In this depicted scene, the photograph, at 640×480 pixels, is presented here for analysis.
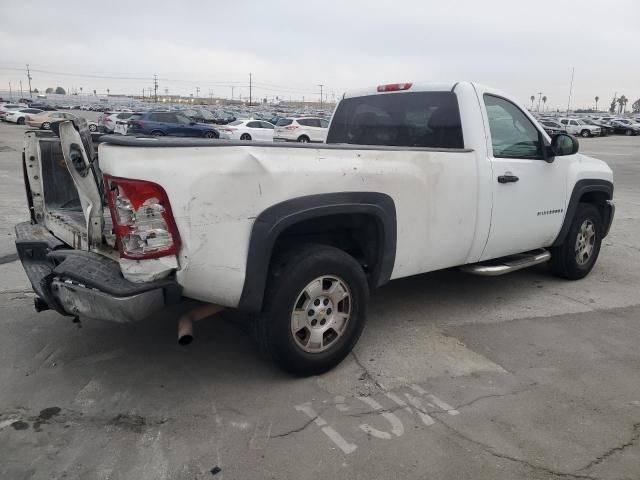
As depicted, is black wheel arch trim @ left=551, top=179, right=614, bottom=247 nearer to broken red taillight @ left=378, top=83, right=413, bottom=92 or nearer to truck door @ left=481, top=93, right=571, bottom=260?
truck door @ left=481, top=93, right=571, bottom=260

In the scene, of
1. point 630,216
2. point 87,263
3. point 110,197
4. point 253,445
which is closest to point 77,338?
point 87,263

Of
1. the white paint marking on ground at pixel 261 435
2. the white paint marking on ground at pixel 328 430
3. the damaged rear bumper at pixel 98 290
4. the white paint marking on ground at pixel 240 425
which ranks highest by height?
the damaged rear bumper at pixel 98 290

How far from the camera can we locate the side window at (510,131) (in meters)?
4.45

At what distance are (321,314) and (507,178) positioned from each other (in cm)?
200

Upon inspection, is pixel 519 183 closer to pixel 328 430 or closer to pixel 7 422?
pixel 328 430

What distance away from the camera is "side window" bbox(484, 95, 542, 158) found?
4.45 m

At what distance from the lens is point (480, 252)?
4.40 m

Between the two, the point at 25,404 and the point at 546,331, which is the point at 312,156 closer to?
the point at 25,404

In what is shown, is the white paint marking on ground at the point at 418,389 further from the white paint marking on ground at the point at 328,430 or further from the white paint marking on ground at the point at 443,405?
the white paint marking on ground at the point at 328,430

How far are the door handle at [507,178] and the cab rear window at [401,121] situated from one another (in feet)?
1.36

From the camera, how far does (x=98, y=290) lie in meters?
2.83

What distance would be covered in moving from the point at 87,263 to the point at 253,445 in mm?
1366

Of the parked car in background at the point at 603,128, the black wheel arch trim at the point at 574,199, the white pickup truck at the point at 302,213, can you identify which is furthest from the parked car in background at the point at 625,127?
the white pickup truck at the point at 302,213

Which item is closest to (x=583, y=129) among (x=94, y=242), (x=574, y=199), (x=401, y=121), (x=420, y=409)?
(x=574, y=199)
